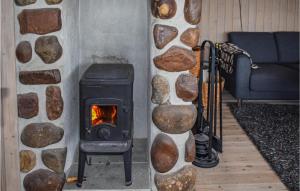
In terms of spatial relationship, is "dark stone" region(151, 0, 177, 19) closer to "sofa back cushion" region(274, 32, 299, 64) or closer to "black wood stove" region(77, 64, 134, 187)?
"black wood stove" region(77, 64, 134, 187)

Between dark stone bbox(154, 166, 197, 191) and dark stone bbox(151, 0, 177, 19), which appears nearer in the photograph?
dark stone bbox(151, 0, 177, 19)

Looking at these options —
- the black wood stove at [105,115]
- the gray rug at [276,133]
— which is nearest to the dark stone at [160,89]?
the black wood stove at [105,115]

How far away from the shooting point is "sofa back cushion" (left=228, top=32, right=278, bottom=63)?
543cm

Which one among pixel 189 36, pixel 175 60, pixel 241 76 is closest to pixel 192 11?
pixel 189 36

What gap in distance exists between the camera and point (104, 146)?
2371 mm

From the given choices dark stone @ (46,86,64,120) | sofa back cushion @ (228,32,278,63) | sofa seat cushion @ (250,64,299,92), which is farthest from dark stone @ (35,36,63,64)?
sofa back cushion @ (228,32,278,63)

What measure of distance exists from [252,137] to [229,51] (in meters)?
1.62

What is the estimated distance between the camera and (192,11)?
2.29 m

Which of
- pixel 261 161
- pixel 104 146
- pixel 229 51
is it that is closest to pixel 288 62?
pixel 229 51

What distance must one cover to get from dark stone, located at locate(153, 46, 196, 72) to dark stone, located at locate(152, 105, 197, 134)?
9.6 inches

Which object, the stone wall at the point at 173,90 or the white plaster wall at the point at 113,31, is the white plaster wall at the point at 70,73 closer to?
the white plaster wall at the point at 113,31

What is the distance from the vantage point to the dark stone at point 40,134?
7.89 ft

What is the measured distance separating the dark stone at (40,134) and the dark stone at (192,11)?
1.06 metres

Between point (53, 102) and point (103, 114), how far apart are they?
0.32 m
